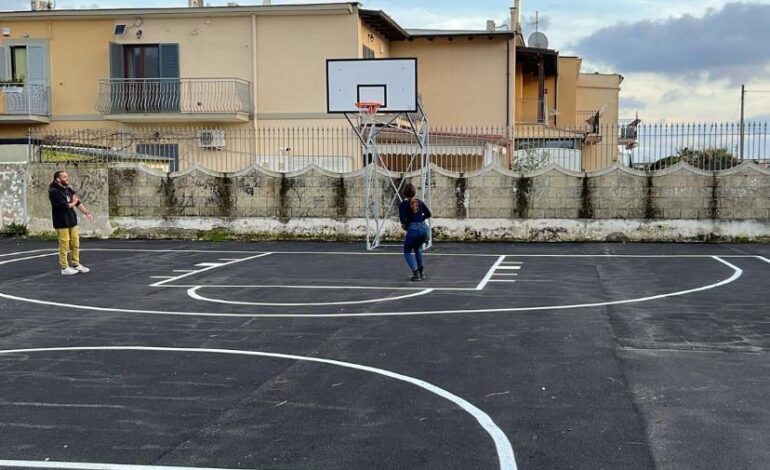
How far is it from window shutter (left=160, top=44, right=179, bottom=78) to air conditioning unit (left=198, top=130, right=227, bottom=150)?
11.1 feet

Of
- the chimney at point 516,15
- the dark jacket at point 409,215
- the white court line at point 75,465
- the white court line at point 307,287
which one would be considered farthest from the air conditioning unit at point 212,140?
the white court line at point 75,465

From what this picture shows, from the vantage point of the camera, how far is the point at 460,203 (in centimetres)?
2112

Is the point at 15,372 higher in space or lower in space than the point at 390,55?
lower

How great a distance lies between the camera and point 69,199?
15344mm

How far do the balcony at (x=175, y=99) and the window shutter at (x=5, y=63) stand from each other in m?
3.73

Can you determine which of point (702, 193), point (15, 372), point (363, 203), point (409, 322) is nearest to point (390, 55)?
point (363, 203)

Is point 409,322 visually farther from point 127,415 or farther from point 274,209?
point 274,209

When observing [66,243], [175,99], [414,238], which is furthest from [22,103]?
[414,238]

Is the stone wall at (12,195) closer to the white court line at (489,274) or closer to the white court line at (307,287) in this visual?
the white court line at (307,287)

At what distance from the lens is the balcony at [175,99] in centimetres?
2805

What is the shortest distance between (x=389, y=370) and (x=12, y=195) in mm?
18189

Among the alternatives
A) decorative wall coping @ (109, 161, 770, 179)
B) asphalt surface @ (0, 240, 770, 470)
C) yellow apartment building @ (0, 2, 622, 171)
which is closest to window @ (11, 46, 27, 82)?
yellow apartment building @ (0, 2, 622, 171)

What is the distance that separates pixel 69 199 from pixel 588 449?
40.7 ft

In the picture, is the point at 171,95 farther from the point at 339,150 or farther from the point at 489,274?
the point at 489,274
